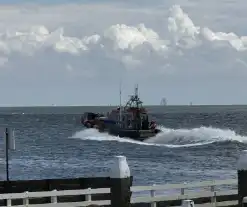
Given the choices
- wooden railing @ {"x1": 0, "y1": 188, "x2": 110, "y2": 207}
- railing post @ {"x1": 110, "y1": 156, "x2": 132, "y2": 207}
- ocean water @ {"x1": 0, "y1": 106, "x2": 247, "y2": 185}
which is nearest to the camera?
railing post @ {"x1": 110, "y1": 156, "x2": 132, "y2": 207}

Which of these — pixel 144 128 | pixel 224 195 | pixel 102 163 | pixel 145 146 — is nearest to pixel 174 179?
pixel 102 163

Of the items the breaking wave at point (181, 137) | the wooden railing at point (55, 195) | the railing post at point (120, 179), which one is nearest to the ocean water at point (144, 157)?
the breaking wave at point (181, 137)

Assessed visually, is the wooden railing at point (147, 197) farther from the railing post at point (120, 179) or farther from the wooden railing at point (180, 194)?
the railing post at point (120, 179)

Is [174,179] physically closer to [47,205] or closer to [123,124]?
[47,205]

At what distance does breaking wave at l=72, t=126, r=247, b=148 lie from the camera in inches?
3733

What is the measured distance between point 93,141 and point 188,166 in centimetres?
4063

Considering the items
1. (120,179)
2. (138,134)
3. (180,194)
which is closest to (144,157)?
(138,134)

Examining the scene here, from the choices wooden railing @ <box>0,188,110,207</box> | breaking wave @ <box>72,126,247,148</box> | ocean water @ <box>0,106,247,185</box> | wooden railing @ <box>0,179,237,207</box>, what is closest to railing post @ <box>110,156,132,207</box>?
wooden railing @ <box>0,179,237,207</box>

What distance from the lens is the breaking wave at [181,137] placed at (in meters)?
94.8

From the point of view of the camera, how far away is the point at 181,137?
10506 centimetres

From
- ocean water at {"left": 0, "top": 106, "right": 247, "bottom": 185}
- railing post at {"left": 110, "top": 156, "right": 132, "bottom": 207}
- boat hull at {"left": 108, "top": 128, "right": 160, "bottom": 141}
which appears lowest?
ocean water at {"left": 0, "top": 106, "right": 247, "bottom": 185}

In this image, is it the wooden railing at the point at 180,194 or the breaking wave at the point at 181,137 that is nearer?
the wooden railing at the point at 180,194

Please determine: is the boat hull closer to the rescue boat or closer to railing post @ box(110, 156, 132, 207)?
the rescue boat

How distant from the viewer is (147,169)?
184 ft
